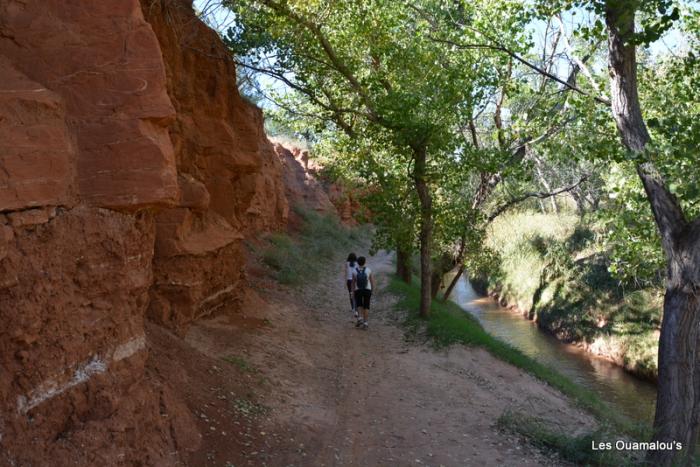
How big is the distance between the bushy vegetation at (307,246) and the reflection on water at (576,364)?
6.85 meters

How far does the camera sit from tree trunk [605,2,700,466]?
7543 mm

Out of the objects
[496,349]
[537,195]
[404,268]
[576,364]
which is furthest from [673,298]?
[404,268]

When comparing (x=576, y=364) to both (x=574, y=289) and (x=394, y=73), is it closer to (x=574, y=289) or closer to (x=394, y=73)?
(x=574, y=289)

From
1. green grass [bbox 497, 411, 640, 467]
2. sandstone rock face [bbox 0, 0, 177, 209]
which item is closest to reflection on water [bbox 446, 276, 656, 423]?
green grass [bbox 497, 411, 640, 467]

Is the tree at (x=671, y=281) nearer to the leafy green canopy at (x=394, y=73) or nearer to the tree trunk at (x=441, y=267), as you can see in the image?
the leafy green canopy at (x=394, y=73)

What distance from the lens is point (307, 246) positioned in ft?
85.7

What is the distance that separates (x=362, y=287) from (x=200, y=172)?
4538 millimetres

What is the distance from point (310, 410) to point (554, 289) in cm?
1832

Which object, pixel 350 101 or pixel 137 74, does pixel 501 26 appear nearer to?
pixel 350 101

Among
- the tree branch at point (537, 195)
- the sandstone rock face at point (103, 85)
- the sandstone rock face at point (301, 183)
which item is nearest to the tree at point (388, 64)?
the tree branch at point (537, 195)

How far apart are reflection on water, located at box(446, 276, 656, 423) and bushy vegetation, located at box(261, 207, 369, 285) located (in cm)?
685

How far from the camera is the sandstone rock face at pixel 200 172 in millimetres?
9438

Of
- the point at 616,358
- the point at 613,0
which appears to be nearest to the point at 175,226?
the point at 613,0

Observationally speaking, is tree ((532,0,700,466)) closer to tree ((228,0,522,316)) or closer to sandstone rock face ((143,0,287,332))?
tree ((228,0,522,316))
